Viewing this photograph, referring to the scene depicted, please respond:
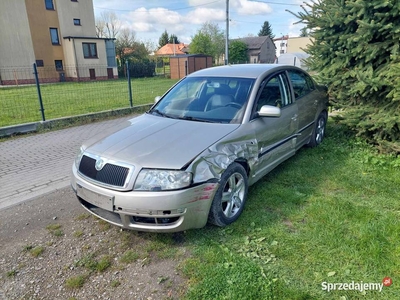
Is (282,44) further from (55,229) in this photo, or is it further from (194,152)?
(55,229)

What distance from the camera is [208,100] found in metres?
3.74

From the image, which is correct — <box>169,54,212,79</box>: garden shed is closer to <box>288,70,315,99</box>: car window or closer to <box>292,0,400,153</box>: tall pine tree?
<box>292,0,400,153</box>: tall pine tree

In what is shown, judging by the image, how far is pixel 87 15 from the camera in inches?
1156

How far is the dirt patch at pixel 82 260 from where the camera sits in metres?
2.31

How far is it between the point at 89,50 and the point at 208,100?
29.3 metres

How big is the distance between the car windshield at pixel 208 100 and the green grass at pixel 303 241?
113cm

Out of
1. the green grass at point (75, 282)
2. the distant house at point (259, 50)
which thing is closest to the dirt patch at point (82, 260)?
the green grass at point (75, 282)

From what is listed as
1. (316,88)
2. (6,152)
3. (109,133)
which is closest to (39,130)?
(6,152)

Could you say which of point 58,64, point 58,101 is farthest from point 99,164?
point 58,64

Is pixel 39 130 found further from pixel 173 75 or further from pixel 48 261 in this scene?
pixel 173 75

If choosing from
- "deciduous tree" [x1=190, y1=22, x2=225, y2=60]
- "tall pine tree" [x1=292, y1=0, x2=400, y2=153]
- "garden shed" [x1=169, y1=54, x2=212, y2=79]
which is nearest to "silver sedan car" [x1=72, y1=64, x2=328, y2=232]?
"tall pine tree" [x1=292, y1=0, x2=400, y2=153]

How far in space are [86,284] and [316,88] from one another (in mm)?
4796

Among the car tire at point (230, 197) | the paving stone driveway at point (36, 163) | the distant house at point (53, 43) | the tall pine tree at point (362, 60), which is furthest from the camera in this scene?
the distant house at point (53, 43)

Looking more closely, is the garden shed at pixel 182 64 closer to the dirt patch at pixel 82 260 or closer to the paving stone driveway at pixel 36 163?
the paving stone driveway at pixel 36 163
